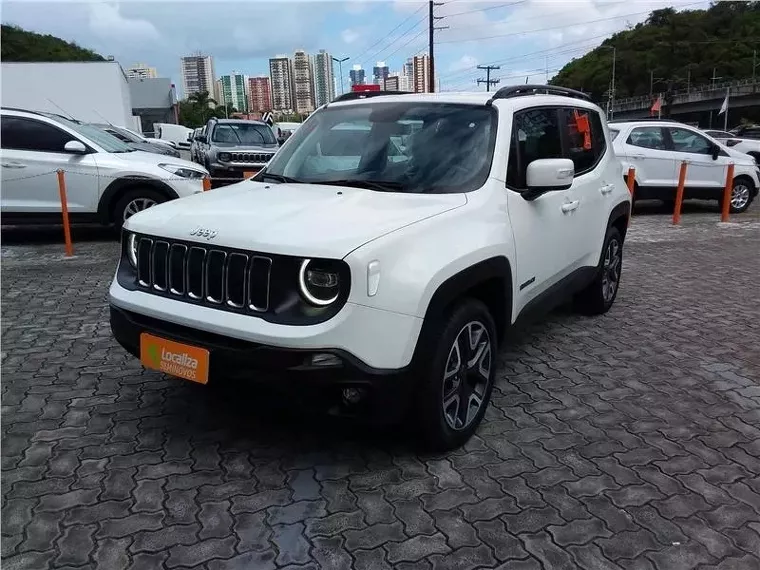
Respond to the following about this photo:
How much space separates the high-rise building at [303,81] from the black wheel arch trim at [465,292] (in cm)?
9084

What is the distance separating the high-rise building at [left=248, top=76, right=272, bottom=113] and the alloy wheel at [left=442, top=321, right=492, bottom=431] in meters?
103

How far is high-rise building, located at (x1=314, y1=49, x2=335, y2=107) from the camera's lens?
83.9 meters

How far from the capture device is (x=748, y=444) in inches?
139

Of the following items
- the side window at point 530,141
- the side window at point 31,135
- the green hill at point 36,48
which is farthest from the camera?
the green hill at point 36,48

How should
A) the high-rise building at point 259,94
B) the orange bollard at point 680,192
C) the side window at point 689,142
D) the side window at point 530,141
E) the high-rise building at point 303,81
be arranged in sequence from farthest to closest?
the high-rise building at point 259,94 < the high-rise building at point 303,81 < the side window at point 689,142 < the orange bollard at point 680,192 < the side window at point 530,141

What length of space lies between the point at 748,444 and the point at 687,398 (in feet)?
1.93

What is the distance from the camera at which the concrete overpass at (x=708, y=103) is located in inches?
3063

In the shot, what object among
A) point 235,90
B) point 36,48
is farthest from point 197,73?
point 36,48

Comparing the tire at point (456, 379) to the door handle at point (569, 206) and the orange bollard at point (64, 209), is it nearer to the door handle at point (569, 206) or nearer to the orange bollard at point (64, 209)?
the door handle at point (569, 206)

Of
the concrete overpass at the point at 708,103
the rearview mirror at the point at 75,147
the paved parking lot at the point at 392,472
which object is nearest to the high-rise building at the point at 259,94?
the concrete overpass at the point at 708,103

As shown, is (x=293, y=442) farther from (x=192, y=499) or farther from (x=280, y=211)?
(x=280, y=211)

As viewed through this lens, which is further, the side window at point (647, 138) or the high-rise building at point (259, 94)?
the high-rise building at point (259, 94)

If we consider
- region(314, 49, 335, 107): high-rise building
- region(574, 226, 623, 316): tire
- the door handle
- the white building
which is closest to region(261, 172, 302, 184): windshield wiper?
the door handle

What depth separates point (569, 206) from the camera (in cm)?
446
